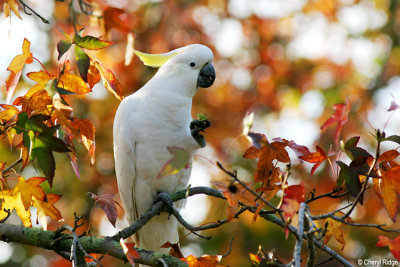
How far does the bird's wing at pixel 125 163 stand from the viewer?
3.08 meters

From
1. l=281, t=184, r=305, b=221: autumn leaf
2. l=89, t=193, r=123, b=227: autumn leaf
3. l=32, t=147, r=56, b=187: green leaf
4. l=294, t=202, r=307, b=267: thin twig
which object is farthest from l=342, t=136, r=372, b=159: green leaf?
l=32, t=147, r=56, b=187: green leaf

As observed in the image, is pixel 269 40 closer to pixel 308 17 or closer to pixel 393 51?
pixel 308 17

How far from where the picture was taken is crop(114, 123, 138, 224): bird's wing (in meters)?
3.08

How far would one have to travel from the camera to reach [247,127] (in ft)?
5.35

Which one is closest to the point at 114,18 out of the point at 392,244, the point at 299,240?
the point at 299,240

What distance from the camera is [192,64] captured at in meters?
3.13

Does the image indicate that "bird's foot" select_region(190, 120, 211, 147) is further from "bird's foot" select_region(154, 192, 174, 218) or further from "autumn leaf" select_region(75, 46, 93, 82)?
"autumn leaf" select_region(75, 46, 93, 82)

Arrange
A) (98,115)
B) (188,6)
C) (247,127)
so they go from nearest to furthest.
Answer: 1. (247,127)
2. (98,115)
3. (188,6)

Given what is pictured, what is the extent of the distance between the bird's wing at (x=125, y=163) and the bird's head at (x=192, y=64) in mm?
506

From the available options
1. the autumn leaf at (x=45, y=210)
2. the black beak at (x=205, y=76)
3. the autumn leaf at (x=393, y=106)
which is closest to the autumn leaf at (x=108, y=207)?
the autumn leaf at (x=45, y=210)

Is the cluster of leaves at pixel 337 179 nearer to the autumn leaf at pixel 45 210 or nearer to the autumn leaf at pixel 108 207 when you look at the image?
the autumn leaf at pixel 108 207

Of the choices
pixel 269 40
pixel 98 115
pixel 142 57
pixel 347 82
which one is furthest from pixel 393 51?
Result: pixel 142 57

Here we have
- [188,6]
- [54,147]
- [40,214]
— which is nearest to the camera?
[54,147]

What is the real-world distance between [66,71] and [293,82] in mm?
8000
